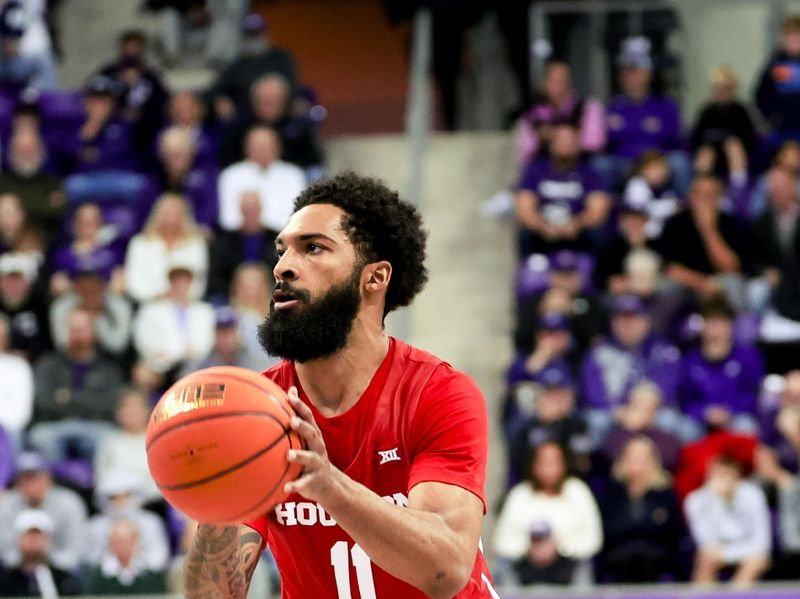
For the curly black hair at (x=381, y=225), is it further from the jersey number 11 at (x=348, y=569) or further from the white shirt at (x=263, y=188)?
the white shirt at (x=263, y=188)

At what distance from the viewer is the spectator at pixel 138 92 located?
13.6 metres

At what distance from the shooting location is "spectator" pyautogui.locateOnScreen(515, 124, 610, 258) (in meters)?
12.2

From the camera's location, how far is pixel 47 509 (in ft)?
33.9

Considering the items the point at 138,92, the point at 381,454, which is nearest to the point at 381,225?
the point at 381,454

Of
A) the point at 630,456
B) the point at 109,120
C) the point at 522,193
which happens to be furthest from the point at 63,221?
the point at 630,456

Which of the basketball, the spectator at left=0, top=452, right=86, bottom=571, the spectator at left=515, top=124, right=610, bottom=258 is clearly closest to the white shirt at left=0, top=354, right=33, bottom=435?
the spectator at left=0, top=452, right=86, bottom=571

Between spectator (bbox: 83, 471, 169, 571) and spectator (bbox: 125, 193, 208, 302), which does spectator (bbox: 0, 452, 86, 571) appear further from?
spectator (bbox: 125, 193, 208, 302)

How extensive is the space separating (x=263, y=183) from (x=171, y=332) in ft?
5.35

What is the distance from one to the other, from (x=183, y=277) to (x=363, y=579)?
7366 millimetres

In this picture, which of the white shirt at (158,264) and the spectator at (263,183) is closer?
the white shirt at (158,264)

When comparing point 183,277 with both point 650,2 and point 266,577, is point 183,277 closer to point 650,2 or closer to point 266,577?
point 266,577

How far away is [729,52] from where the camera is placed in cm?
1489

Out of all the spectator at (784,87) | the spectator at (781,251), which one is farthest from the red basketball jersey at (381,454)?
the spectator at (784,87)

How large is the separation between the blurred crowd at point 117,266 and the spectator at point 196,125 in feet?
0.05
